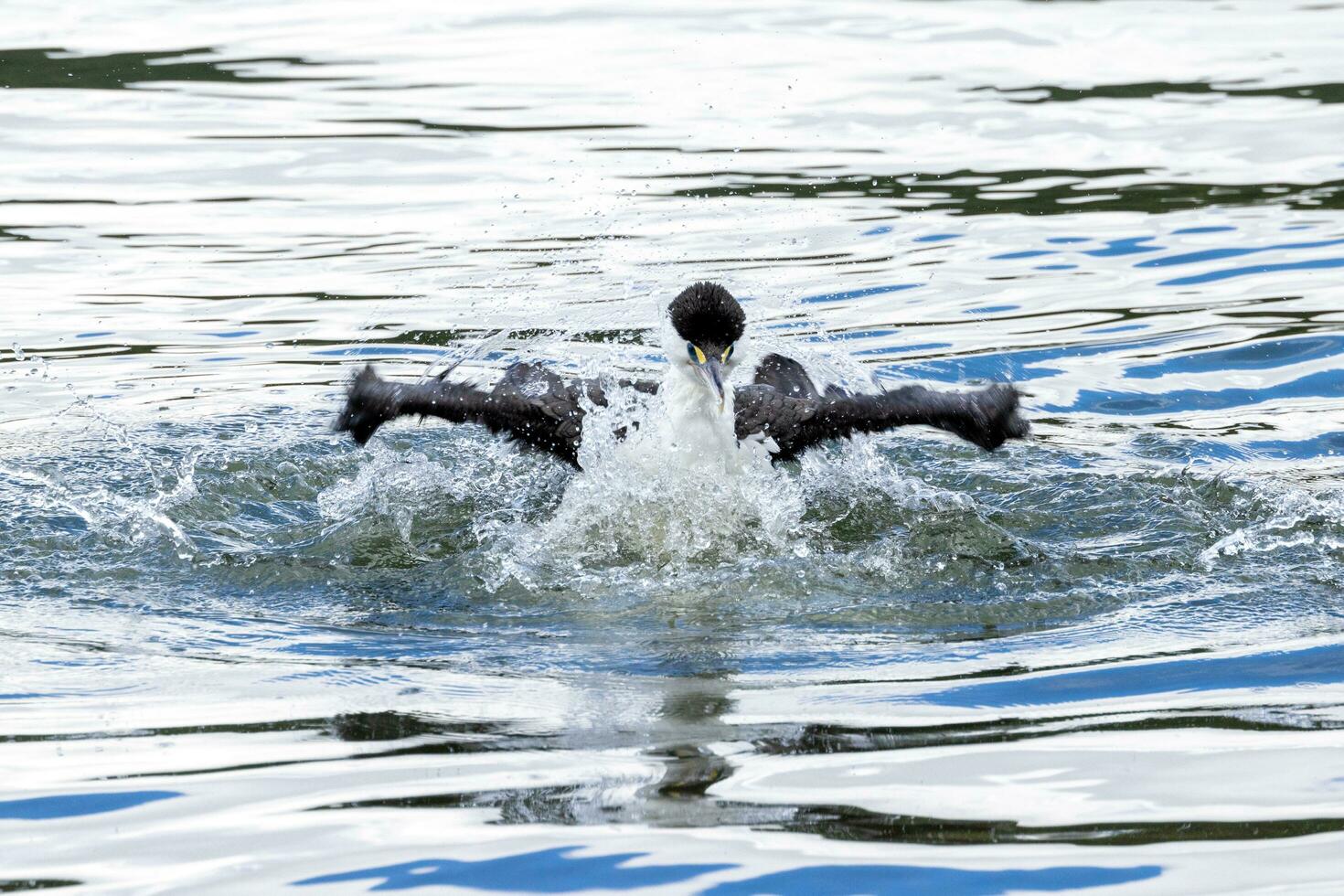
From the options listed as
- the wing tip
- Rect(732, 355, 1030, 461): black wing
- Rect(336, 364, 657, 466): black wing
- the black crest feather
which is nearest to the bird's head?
the black crest feather

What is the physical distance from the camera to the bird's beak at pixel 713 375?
27.6ft

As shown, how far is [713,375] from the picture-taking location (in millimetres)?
8422

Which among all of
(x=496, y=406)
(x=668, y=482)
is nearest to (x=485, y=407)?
(x=496, y=406)

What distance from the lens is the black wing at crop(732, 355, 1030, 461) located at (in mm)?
→ 8523

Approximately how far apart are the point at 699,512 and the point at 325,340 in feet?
14.5

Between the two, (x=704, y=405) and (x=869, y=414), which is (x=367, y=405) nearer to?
(x=704, y=405)

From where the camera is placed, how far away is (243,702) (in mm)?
6355

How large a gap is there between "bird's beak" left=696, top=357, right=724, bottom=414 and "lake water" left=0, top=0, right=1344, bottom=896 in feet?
1.58

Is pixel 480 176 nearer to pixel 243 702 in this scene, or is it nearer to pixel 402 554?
pixel 402 554

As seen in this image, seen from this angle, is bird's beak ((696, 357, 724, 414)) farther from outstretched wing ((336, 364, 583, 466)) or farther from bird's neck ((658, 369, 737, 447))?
outstretched wing ((336, 364, 583, 466))

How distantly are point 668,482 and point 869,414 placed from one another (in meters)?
0.96

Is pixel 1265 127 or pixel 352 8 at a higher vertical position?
Answer: pixel 352 8

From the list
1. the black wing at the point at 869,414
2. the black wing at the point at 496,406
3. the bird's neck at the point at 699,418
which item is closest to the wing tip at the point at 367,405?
the black wing at the point at 496,406

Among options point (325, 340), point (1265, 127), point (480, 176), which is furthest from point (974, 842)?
point (1265, 127)
